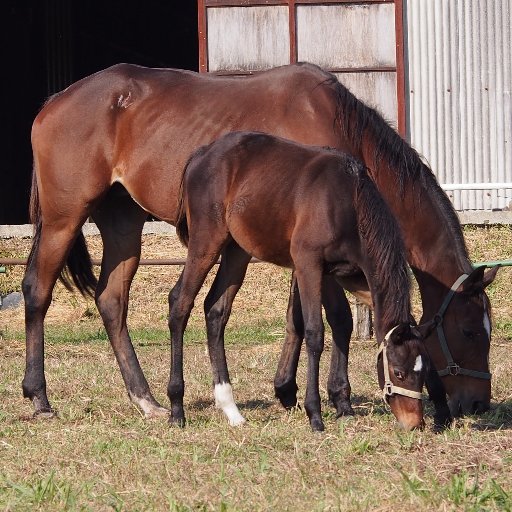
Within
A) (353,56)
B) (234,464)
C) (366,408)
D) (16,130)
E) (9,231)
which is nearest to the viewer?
(234,464)

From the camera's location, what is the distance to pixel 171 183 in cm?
668

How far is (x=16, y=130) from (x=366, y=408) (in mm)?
14205

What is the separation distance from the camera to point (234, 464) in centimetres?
475

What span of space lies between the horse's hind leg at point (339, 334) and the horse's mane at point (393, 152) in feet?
2.29

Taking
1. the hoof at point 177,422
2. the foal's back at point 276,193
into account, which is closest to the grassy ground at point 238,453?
the hoof at point 177,422

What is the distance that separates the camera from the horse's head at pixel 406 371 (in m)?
5.27

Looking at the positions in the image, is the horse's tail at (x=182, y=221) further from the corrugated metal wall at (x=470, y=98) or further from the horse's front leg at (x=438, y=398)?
the corrugated metal wall at (x=470, y=98)

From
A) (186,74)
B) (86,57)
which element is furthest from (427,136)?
(86,57)

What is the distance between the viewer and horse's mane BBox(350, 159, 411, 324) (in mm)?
5371

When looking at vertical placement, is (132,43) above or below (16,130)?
above

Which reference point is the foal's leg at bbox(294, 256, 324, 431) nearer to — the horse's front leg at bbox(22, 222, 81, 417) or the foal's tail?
the foal's tail

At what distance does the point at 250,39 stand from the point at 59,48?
21.5 feet

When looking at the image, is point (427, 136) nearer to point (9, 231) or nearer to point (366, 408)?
point (9, 231)

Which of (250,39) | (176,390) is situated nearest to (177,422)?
(176,390)
